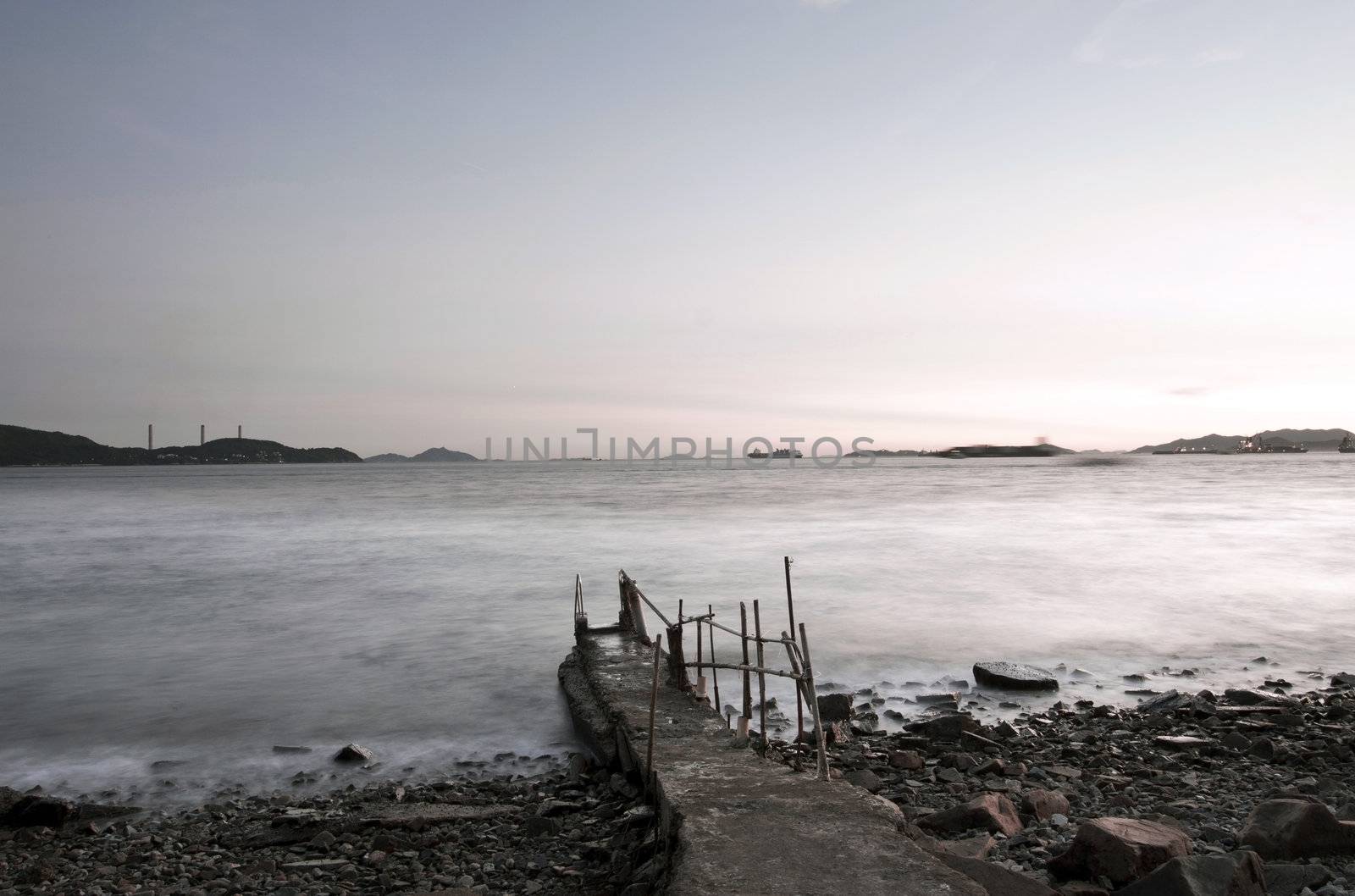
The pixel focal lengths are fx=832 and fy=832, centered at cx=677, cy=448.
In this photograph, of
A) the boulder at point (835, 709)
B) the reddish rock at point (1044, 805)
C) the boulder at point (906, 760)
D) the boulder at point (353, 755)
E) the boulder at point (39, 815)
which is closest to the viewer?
the reddish rock at point (1044, 805)

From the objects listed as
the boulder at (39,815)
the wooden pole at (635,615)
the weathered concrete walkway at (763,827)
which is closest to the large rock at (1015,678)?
the wooden pole at (635,615)

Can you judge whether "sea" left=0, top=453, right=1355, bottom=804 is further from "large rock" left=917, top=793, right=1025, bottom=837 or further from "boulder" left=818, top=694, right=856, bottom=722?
"large rock" left=917, top=793, right=1025, bottom=837

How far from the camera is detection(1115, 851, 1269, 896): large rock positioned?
4246 millimetres

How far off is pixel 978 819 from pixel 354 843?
463 cm

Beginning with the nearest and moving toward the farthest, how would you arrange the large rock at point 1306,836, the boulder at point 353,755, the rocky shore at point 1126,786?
the rocky shore at point 1126,786 < the large rock at point 1306,836 < the boulder at point 353,755

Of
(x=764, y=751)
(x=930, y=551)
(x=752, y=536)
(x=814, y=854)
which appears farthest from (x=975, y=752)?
(x=752, y=536)

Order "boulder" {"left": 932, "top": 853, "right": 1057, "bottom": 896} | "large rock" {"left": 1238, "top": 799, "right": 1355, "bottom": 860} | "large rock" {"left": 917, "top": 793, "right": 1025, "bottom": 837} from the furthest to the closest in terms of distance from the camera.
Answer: "large rock" {"left": 917, "top": 793, "right": 1025, "bottom": 837} → "large rock" {"left": 1238, "top": 799, "right": 1355, "bottom": 860} → "boulder" {"left": 932, "top": 853, "right": 1057, "bottom": 896}

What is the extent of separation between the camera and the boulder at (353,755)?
27.9 ft

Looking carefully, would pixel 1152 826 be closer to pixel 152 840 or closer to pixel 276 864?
pixel 276 864

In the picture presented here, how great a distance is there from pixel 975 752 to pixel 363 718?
7045mm

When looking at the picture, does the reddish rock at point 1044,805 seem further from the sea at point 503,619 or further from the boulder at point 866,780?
the sea at point 503,619

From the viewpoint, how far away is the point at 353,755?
853cm

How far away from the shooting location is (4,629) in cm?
1642

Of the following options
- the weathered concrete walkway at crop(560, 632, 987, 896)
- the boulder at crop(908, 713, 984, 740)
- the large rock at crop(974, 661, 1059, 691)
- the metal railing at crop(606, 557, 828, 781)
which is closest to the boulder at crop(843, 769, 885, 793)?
the metal railing at crop(606, 557, 828, 781)
